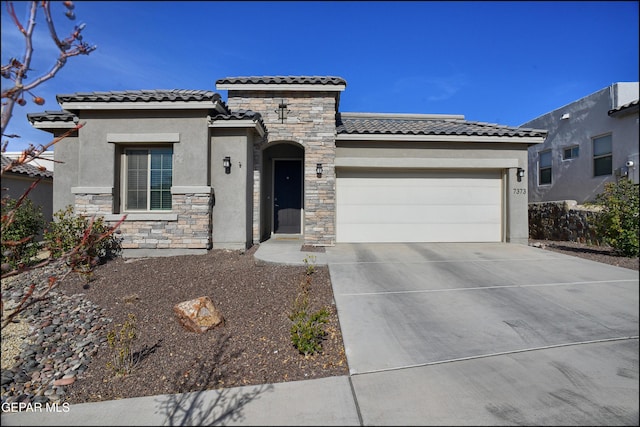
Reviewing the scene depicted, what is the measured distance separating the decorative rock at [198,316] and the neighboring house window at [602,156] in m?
7.33

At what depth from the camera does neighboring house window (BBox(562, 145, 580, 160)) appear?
8.69 metres

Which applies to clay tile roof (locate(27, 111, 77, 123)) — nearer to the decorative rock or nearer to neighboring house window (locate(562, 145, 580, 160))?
the decorative rock

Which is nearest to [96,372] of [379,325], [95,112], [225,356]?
[225,356]

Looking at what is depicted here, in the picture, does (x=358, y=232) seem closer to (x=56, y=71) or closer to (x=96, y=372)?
(x=96, y=372)

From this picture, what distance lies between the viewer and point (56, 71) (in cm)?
187

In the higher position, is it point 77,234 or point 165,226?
point 165,226

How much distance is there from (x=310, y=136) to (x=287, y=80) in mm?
1657

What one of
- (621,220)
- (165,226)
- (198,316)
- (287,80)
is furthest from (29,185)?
(621,220)

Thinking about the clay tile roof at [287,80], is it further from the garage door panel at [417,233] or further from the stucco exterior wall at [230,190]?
the garage door panel at [417,233]

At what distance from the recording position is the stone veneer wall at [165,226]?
8320mm

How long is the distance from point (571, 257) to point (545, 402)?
1696 millimetres

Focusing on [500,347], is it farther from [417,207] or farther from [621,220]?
[417,207]

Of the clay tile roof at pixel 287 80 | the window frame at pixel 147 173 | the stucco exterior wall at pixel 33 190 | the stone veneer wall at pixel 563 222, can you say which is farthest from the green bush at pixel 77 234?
the stone veneer wall at pixel 563 222

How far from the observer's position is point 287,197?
11305 mm
